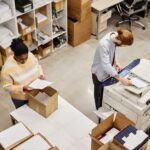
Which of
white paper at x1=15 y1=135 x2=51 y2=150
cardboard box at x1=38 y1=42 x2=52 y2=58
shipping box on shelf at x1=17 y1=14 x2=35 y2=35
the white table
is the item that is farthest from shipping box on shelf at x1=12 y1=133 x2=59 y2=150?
cardboard box at x1=38 y1=42 x2=52 y2=58

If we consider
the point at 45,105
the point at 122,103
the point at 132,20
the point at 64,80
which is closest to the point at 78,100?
the point at 64,80

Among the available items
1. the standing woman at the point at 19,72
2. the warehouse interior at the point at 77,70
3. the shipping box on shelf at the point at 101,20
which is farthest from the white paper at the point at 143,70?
the shipping box on shelf at the point at 101,20

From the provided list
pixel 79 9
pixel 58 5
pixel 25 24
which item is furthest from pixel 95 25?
pixel 25 24

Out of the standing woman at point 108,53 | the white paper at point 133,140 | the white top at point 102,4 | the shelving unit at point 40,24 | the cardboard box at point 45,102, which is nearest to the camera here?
the white paper at point 133,140

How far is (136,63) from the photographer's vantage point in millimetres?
3705

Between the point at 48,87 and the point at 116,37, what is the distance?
0.91 m

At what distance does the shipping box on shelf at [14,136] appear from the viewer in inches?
111

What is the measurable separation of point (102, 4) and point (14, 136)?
3.47 meters

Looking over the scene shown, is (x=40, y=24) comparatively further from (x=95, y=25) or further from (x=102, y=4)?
(x=102, y=4)

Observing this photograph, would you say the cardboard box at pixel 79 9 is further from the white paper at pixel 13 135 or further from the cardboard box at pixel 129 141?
the cardboard box at pixel 129 141

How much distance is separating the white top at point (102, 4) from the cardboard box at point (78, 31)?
→ 23 cm

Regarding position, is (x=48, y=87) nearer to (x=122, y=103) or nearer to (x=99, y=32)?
(x=122, y=103)

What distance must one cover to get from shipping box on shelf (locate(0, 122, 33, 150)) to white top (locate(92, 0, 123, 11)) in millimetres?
3169

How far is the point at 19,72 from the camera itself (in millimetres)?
3154
